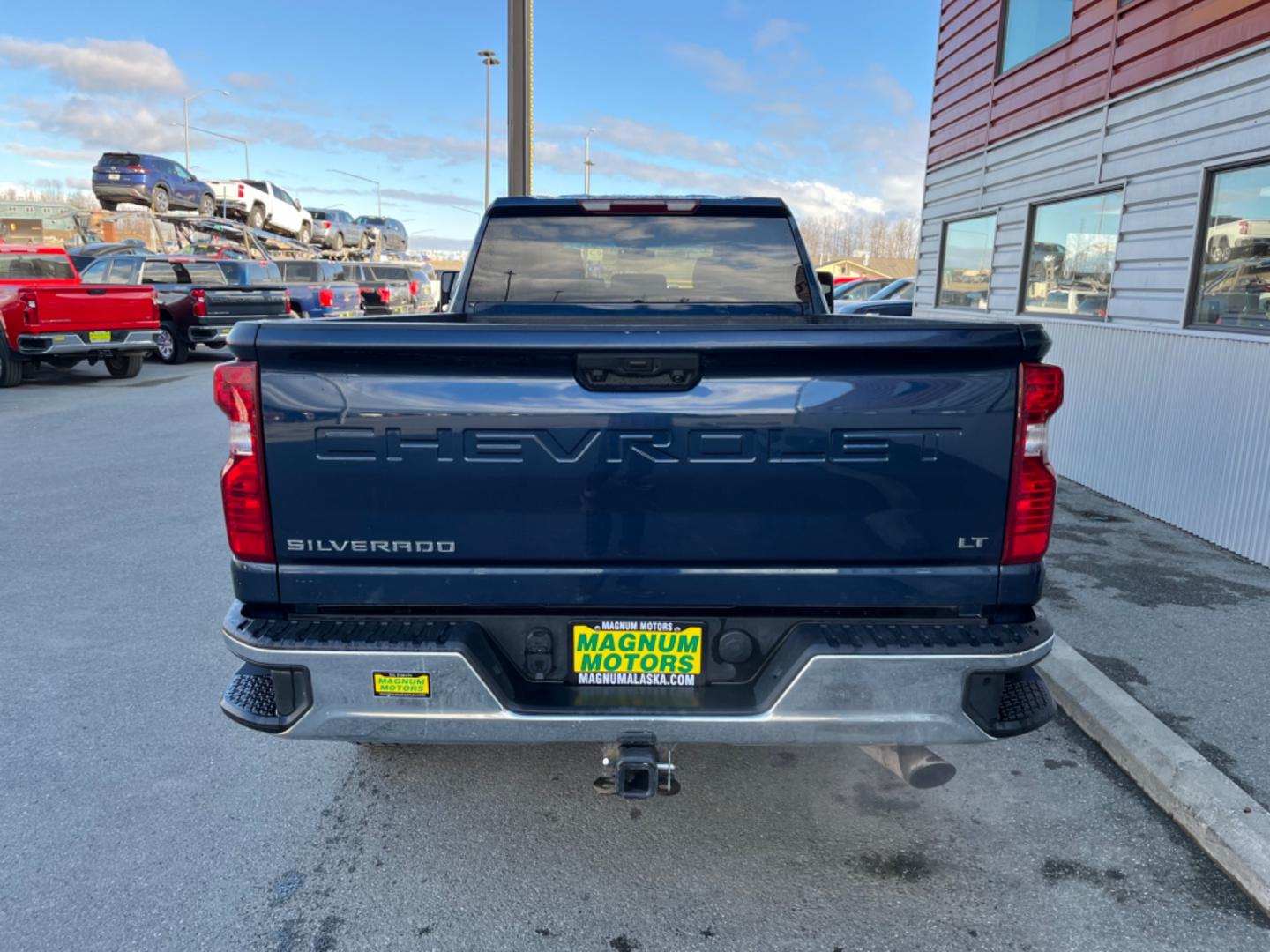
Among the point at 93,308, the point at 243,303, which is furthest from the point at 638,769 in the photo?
the point at 243,303

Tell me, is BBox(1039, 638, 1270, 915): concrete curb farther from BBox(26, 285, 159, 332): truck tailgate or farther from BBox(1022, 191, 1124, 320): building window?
BBox(26, 285, 159, 332): truck tailgate

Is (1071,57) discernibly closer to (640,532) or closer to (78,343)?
(640,532)

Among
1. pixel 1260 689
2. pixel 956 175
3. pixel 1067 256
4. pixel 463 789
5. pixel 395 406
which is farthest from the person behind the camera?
pixel 956 175

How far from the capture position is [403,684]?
240 cm

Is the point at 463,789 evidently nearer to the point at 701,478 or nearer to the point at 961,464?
the point at 701,478

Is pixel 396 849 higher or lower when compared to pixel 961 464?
lower

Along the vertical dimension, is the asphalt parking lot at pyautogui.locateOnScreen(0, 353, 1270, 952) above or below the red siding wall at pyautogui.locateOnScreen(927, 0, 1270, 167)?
below

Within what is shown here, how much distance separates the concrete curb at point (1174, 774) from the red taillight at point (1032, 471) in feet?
4.15

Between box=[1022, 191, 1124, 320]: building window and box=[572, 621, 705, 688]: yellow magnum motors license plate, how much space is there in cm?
657

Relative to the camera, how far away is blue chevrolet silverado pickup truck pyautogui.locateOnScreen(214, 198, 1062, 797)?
2314 millimetres

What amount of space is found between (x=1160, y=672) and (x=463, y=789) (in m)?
3.19

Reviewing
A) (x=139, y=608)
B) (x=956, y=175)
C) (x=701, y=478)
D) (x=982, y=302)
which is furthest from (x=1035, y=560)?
(x=956, y=175)

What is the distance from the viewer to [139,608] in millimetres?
4973

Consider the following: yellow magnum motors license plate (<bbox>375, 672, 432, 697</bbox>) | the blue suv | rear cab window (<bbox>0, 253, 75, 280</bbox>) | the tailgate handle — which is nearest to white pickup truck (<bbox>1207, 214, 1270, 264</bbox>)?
the tailgate handle
